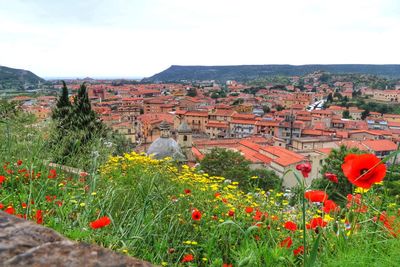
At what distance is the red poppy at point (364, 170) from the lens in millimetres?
1507

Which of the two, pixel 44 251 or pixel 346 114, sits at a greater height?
pixel 44 251

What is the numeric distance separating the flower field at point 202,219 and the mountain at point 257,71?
167 metres

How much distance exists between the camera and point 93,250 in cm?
77

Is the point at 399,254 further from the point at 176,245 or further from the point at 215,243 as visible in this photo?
the point at 176,245

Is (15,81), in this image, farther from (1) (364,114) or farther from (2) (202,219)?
(2) (202,219)

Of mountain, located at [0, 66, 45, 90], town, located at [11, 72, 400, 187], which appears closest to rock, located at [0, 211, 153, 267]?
town, located at [11, 72, 400, 187]

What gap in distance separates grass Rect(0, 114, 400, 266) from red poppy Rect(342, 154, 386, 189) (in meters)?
0.24

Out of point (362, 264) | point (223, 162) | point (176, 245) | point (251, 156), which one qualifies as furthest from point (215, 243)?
point (251, 156)

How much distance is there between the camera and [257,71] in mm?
178875

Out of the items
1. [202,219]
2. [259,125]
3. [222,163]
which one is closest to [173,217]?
[202,219]

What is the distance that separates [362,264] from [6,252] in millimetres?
1500

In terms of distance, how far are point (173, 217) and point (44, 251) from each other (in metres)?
1.85

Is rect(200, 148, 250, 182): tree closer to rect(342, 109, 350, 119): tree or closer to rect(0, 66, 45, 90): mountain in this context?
rect(0, 66, 45, 90): mountain

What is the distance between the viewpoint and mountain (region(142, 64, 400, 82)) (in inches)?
6609
